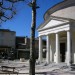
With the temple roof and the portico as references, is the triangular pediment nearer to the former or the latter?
the portico

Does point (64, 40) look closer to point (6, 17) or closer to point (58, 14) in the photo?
point (58, 14)

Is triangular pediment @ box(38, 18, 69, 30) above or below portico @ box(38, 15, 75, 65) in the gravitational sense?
above

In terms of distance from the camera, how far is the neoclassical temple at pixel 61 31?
→ 3297cm

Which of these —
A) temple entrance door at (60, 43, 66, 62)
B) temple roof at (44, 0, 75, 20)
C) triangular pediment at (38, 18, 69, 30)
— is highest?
temple roof at (44, 0, 75, 20)

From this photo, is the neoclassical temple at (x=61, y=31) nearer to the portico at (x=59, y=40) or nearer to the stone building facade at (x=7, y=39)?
the portico at (x=59, y=40)

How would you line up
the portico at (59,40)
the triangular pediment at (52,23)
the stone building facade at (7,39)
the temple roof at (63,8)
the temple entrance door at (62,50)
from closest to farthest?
the portico at (59,40) < the triangular pediment at (52,23) < the temple roof at (63,8) < the temple entrance door at (62,50) < the stone building facade at (7,39)

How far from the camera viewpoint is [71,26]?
32.9 m

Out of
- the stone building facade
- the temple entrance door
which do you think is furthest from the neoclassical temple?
the stone building facade

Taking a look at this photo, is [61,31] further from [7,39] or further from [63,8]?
[7,39]

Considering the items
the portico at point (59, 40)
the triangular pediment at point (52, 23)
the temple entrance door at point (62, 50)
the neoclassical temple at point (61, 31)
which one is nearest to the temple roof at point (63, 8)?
the neoclassical temple at point (61, 31)

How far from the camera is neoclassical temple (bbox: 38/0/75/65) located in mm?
32969

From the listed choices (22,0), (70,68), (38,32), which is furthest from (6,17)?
(38,32)

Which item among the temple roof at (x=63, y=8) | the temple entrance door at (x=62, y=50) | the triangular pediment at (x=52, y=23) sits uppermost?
the temple roof at (x=63, y=8)

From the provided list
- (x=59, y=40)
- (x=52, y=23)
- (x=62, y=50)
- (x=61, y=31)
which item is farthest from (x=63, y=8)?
(x=62, y=50)
